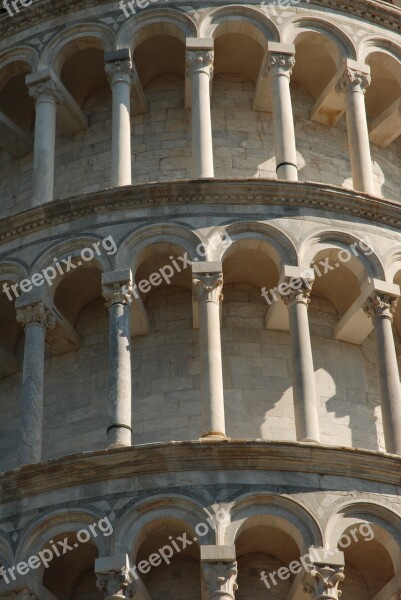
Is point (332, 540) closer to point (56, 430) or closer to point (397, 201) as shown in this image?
point (56, 430)

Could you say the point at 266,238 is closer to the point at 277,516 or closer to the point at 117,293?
the point at 117,293

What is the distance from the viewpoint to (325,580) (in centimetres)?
1894

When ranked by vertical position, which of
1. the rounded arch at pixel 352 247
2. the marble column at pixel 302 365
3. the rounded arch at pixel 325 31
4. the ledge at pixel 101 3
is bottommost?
the marble column at pixel 302 365

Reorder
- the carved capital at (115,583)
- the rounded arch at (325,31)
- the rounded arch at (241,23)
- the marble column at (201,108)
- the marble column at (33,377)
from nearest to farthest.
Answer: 1. the carved capital at (115,583)
2. the marble column at (33,377)
3. the marble column at (201,108)
4. the rounded arch at (241,23)
5. the rounded arch at (325,31)

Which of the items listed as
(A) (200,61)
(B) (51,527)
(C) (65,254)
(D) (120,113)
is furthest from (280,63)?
(B) (51,527)

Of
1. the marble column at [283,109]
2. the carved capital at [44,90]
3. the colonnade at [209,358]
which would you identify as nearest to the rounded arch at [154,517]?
the colonnade at [209,358]

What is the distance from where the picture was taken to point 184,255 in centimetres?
2222

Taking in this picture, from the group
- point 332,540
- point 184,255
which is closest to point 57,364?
point 184,255

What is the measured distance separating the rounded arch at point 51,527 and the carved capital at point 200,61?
796 cm

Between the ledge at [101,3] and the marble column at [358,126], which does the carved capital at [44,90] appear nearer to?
the ledge at [101,3]

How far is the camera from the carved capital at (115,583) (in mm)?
18875

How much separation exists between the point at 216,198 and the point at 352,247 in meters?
2.11

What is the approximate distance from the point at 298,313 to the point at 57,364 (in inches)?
153

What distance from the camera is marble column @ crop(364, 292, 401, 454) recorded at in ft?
67.7
